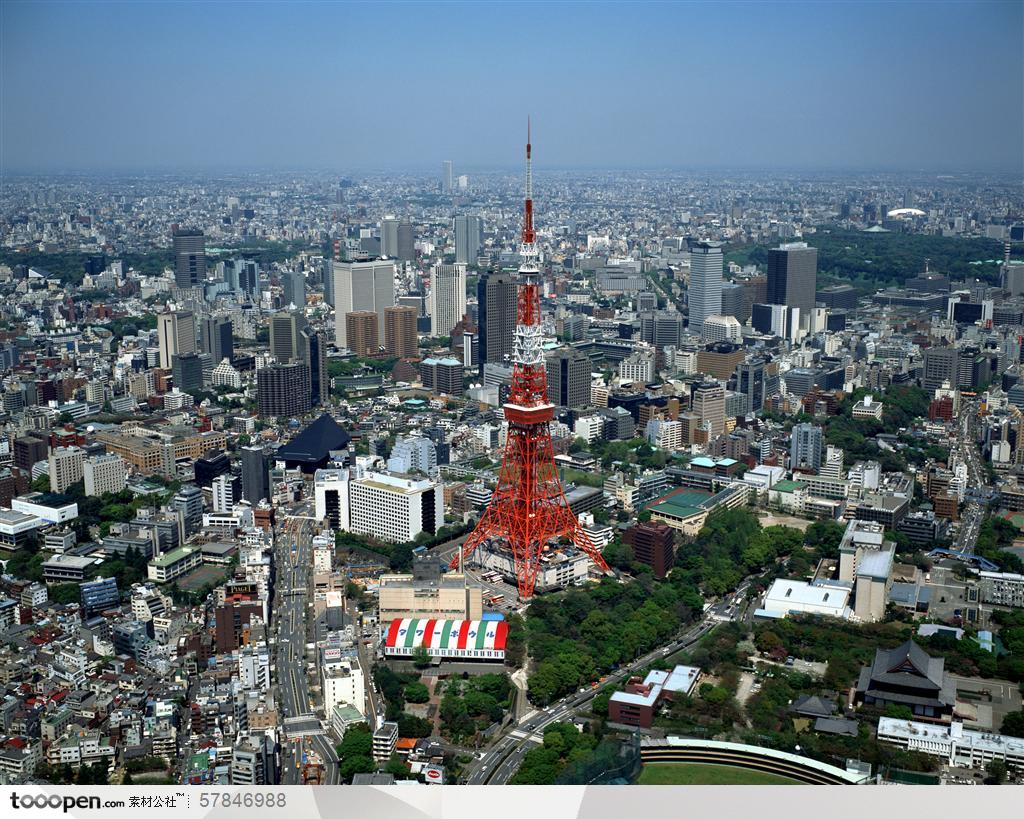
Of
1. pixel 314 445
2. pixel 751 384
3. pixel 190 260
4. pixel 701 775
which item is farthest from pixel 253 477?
pixel 190 260

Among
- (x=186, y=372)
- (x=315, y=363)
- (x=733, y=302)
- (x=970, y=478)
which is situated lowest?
(x=970, y=478)

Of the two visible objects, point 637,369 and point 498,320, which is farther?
point 498,320

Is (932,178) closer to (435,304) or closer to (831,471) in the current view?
(831,471)

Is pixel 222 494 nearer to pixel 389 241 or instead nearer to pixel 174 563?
pixel 174 563

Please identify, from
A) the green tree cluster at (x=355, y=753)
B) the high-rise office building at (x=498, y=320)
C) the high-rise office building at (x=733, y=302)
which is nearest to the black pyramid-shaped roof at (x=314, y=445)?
the high-rise office building at (x=498, y=320)

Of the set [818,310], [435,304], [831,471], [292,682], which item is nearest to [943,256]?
[818,310]

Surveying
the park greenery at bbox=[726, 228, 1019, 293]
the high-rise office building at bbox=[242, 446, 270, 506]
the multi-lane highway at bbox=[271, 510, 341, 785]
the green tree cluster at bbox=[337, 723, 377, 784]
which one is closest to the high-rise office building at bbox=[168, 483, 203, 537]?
the high-rise office building at bbox=[242, 446, 270, 506]

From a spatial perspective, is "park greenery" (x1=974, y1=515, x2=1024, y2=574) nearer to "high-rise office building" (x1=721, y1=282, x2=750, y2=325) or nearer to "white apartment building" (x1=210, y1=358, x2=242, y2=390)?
"high-rise office building" (x1=721, y1=282, x2=750, y2=325)
